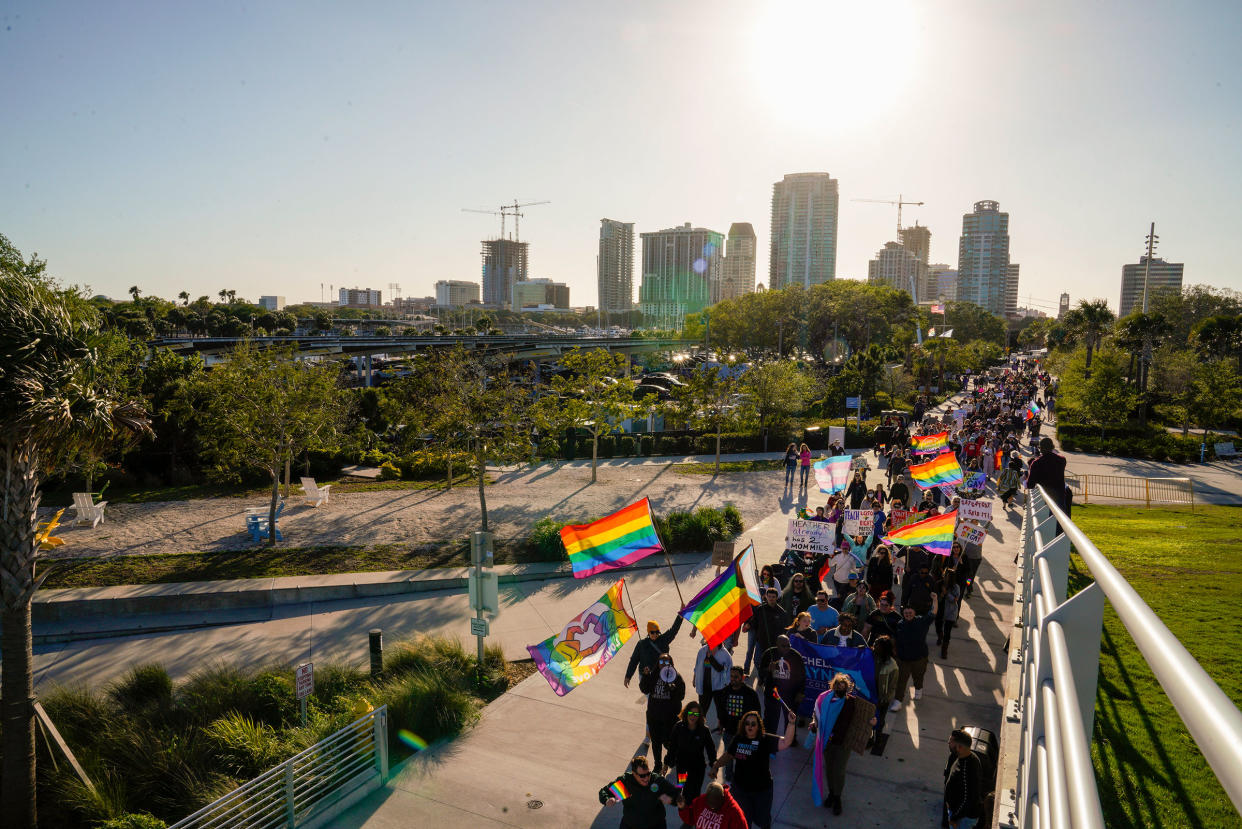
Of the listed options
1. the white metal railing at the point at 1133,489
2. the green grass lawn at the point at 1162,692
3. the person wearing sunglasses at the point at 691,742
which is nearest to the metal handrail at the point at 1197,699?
the green grass lawn at the point at 1162,692

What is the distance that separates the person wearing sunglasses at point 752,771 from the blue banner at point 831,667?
1.76m

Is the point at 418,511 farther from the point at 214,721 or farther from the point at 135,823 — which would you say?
the point at 135,823

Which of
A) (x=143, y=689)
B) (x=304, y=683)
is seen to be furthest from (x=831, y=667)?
(x=143, y=689)

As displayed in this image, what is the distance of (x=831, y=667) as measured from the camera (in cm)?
900

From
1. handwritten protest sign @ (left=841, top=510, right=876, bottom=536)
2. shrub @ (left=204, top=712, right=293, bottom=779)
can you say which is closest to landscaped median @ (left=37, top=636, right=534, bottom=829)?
shrub @ (left=204, top=712, right=293, bottom=779)

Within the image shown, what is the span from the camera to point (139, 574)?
1600cm

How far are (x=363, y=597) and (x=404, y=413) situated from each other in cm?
875

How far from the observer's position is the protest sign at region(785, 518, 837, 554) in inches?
530

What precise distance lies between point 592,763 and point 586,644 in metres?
1.42

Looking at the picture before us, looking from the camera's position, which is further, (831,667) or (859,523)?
(859,523)

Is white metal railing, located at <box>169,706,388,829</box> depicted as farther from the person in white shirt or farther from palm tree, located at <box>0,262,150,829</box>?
the person in white shirt

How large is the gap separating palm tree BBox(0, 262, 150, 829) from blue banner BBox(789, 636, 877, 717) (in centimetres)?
858

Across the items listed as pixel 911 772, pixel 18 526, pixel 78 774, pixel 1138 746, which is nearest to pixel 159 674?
pixel 78 774

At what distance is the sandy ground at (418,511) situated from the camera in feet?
61.3
